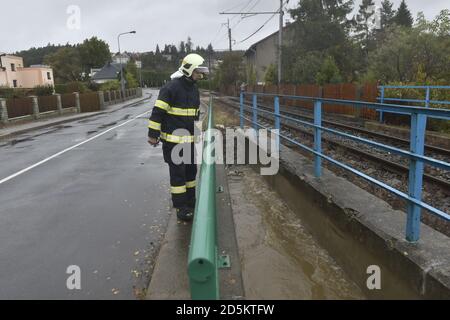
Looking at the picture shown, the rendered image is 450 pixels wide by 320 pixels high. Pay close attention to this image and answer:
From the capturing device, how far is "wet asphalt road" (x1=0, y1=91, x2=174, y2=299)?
3.56 m

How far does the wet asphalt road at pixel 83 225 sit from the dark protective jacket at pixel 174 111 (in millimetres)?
1119

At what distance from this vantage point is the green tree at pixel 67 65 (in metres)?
96.5

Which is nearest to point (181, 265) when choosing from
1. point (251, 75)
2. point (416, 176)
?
point (416, 176)

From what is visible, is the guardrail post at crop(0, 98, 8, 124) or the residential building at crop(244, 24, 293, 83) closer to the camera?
the guardrail post at crop(0, 98, 8, 124)

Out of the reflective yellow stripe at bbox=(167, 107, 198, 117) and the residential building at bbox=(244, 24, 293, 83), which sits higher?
the residential building at bbox=(244, 24, 293, 83)

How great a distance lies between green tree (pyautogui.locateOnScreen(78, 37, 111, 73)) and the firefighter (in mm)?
103656

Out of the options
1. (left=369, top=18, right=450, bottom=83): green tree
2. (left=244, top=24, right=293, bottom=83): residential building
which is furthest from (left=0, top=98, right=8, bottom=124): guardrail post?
(left=244, top=24, right=293, bottom=83): residential building

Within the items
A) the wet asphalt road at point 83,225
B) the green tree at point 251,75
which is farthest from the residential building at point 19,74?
the wet asphalt road at point 83,225

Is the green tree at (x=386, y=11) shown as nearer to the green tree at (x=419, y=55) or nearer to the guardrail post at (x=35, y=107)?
the green tree at (x=419, y=55)

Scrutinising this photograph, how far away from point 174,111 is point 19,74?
78470 mm

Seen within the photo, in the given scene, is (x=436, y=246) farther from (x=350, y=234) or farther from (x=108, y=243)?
(x=108, y=243)

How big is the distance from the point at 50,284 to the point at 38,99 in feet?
85.7

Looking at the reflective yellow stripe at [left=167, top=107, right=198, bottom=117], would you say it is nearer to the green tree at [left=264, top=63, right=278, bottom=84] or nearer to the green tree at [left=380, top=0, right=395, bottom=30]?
the green tree at [left=264, top=63, right=278, bottom=84]
